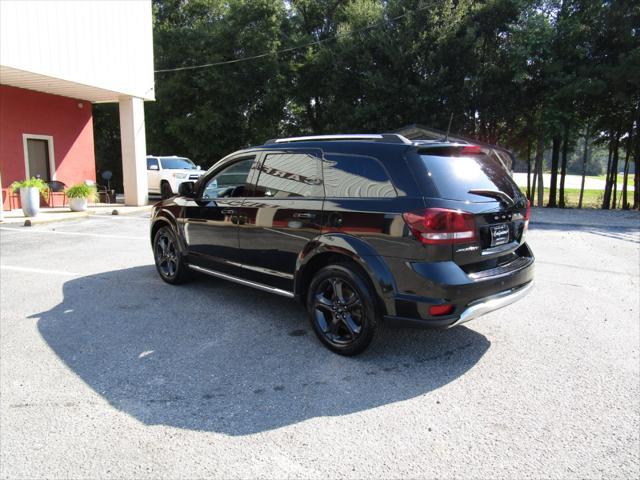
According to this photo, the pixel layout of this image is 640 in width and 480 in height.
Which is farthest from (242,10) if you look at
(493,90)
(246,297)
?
(246,297)

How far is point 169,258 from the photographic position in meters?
6.03

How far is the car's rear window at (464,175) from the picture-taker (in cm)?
357

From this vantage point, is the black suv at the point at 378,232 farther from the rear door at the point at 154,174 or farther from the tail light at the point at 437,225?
the rear door at the point at 154,174

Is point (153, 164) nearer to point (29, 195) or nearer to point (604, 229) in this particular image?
point (29, 195)

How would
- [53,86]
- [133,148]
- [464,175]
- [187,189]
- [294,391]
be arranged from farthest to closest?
1. [133,148]
2. [53,86]
3. [187,189]
4. [464,175]
5. [294,391]

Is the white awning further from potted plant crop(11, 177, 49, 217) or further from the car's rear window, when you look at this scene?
the car's rear window

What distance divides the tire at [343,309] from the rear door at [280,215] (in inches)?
15.0

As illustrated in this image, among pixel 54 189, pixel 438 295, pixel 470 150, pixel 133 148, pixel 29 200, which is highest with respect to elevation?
pixel 133 148

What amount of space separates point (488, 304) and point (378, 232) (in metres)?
1.00

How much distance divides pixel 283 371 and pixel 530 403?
1.74 metres

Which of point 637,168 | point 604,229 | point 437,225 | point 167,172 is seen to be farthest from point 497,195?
point 637,168

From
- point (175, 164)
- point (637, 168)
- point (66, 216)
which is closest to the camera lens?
point (66, 216)

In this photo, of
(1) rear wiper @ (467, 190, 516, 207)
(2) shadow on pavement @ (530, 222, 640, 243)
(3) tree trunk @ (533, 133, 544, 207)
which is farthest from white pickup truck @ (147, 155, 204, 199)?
(1) rear wiper @ (467, 190, 516, 207)

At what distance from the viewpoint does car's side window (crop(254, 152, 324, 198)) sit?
4.17 m
